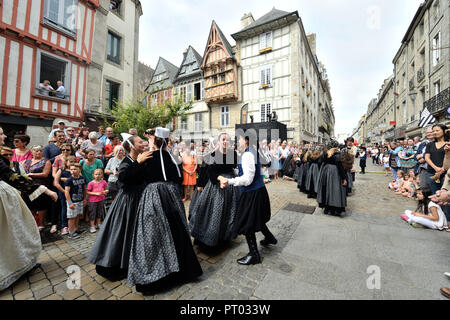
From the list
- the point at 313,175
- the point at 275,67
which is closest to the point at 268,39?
the point at 275,67

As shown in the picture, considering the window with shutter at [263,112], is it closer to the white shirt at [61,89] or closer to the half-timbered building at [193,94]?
the half-timbered building at [193,94]

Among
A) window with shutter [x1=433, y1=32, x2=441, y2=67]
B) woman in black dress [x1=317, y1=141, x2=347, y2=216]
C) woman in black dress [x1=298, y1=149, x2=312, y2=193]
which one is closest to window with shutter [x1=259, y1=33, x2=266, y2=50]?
window with shutter [x1=433, y1=32, x2=441, y2=67]

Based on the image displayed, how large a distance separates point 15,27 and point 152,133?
1225cm

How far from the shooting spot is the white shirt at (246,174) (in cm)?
257

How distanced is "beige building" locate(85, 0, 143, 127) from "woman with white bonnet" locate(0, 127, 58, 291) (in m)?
10.8

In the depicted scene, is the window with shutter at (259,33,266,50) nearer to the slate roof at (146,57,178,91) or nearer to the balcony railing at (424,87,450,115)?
the slate roof at (146,57,178,91)

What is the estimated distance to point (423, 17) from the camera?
657 inches

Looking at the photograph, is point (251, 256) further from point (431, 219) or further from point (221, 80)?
point (221, 80)

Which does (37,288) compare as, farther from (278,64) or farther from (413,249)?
(278,64)

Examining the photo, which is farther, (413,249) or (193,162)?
(193,162)

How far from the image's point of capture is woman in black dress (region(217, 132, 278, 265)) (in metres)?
2.59

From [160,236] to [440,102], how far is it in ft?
66.9

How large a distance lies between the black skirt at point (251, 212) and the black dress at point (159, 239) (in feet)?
2.63
